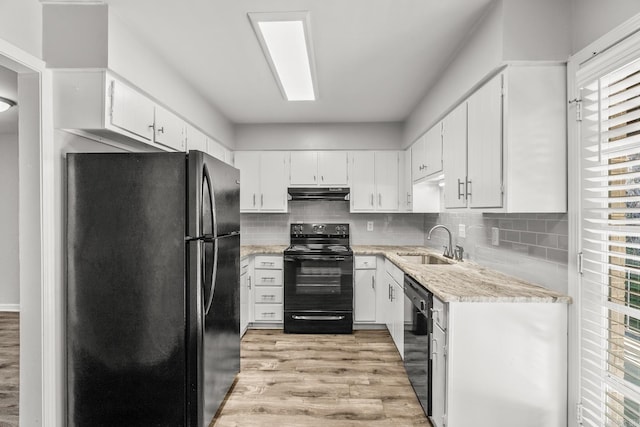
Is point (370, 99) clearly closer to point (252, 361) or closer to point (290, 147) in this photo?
point (290, 147)

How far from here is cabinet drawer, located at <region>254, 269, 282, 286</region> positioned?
12.4 feet

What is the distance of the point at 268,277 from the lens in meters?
3.79

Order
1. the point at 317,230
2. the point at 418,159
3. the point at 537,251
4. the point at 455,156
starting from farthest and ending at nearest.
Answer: the point at 317,230, the point at 418,159, the point at 455,156, the point at 537,251

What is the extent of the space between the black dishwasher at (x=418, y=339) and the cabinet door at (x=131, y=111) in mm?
2072

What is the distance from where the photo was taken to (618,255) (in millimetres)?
1334

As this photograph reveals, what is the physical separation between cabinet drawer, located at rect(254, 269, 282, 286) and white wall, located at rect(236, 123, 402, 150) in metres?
1.54

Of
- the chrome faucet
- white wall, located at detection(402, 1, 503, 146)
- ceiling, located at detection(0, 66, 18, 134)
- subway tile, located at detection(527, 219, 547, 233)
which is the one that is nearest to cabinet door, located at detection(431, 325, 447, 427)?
subway tile, located at detection(527, 219, 547, 233)

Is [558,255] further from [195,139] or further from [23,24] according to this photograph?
[23,24]

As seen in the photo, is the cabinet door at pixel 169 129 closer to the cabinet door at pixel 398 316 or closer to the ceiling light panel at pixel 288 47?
the ceiling light panel at pixel 288 47

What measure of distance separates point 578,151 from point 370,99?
1.97m

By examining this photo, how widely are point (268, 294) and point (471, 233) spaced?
7.44 feet

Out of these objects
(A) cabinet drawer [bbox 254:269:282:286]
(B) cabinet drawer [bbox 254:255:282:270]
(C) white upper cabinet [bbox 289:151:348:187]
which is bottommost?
(A) cabinet drawer [bbox 254:269:282:286]

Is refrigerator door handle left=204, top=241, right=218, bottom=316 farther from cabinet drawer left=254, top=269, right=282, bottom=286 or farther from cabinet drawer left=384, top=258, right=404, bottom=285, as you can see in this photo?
cabinet drawer left=254, top=269, right=282, bottom=286

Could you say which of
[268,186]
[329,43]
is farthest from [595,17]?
[268,186]
